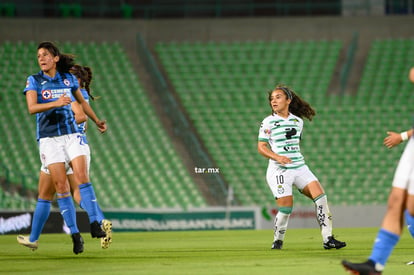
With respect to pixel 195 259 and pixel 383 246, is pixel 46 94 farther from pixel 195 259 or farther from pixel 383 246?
pixel 383 246

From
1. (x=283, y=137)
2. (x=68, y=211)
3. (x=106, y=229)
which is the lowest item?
(x=106, y=229)

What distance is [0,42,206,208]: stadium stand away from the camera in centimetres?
2336

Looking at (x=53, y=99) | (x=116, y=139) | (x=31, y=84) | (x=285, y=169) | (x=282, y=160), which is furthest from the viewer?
(x=116, y=139)

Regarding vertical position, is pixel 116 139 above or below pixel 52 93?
above

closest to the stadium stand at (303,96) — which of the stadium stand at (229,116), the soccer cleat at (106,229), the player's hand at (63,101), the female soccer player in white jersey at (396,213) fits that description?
the stadium stand at (229,116)

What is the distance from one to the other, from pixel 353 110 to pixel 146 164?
22.4ft

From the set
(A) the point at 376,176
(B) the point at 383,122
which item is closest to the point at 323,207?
(A) the point at 376,176

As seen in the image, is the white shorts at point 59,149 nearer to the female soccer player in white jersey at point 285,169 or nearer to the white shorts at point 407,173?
the female soccer player in white jersey at point 285,169

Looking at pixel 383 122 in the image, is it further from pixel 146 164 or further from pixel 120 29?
pixel 120 29

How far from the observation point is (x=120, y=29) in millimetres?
29250

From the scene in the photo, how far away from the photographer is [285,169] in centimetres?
1111

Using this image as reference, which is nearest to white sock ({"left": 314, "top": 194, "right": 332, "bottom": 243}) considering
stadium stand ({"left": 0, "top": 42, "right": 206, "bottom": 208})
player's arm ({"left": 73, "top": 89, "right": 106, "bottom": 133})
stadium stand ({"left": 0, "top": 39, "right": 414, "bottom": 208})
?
player's arm ({"left": 73, "top": 89, "right": 106, "bottom": 133})

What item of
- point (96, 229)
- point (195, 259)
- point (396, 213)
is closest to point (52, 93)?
point (96, 229)

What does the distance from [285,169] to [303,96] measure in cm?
1586
